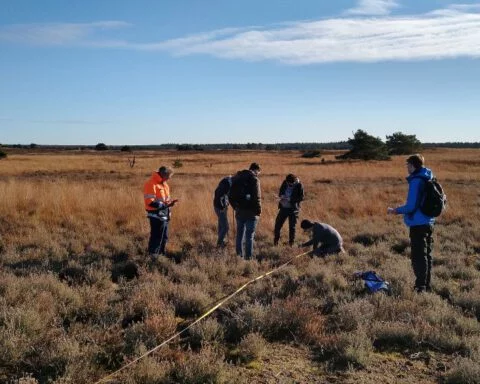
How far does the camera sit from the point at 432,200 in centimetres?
660

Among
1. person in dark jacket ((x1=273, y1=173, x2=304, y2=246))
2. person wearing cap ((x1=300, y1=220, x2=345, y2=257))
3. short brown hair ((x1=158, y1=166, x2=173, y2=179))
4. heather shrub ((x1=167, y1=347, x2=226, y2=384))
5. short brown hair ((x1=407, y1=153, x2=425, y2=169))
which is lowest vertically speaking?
heather shrub ((x1=167, y1=347, x2=226, y2=384))

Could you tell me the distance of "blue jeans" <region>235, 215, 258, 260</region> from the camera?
8828 mm

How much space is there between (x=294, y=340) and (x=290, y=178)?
18.1 ft

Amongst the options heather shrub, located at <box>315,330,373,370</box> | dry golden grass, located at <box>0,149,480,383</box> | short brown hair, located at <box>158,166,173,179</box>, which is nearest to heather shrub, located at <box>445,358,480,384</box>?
dry golden grass, located at <box>0,149,480,383</box>

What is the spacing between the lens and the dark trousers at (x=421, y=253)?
691 cm

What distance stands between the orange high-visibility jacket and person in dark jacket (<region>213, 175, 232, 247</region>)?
1.21 m

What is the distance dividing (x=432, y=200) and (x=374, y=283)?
1470 mm

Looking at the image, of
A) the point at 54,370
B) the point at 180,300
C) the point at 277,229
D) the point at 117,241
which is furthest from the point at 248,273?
the point at 54,370

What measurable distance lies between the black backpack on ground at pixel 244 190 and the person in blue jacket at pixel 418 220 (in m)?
2.54

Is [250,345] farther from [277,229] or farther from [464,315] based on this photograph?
[277,229]

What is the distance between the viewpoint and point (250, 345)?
484cm

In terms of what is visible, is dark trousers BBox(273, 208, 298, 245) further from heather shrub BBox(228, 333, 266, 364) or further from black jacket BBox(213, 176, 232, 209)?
heather shrub BBox(228, 333, 266, 364)

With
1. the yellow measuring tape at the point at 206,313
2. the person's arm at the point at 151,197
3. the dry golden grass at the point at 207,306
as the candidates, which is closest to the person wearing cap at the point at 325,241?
the yellow measuring tape at the point at 206,313

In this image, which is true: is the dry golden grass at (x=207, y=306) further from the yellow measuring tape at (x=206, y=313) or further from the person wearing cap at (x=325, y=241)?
the person wearing cap at (x=325, y=241)
